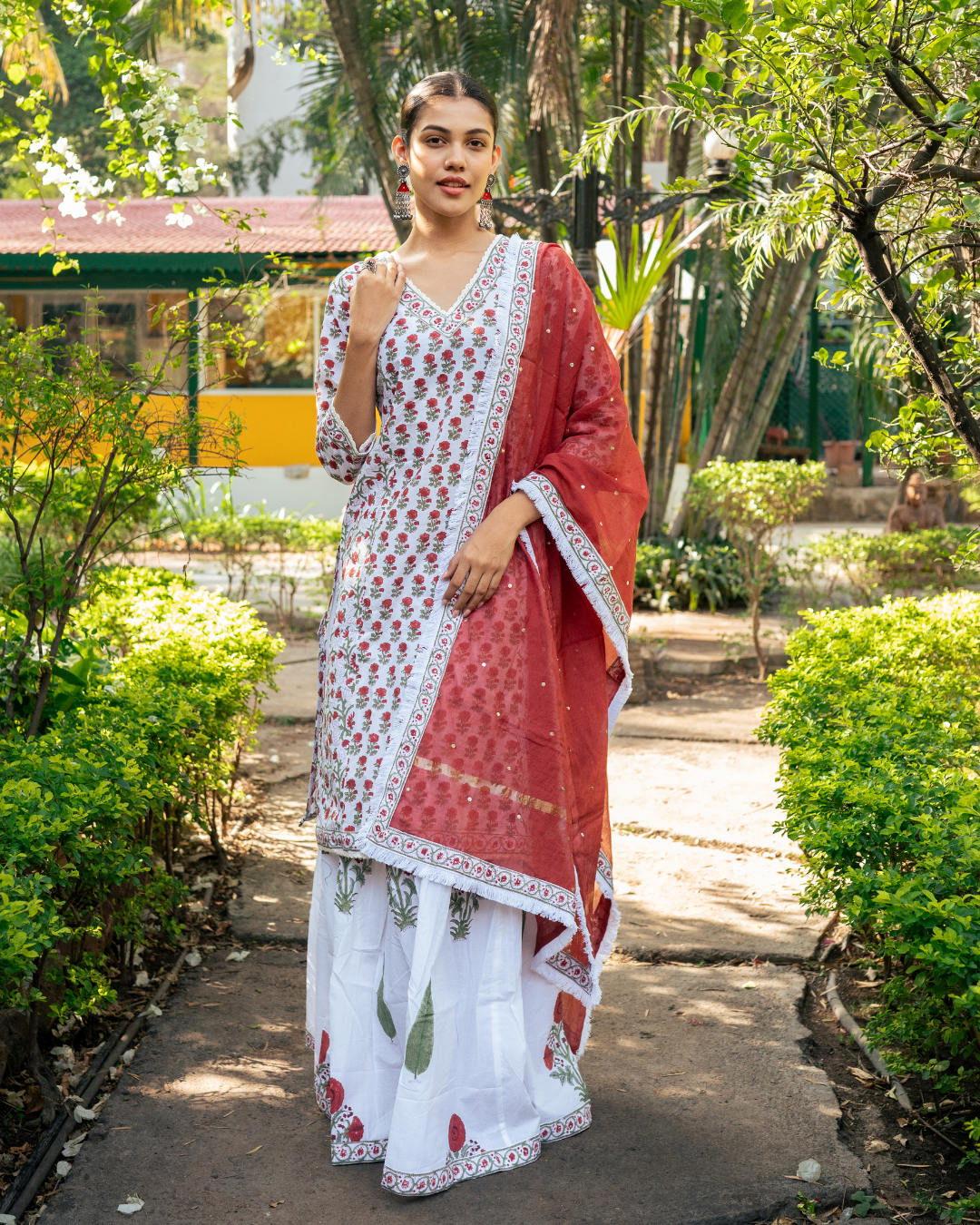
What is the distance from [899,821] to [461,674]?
3.00ft

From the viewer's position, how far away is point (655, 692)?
712 centimetres

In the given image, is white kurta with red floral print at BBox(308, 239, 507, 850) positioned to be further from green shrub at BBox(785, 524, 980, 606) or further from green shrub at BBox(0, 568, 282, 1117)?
green shrub at BBox(785, 524, 980, 606)

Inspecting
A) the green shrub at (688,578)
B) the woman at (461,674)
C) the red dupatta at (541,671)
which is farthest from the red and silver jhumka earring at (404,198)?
the green shrub at (688,578)

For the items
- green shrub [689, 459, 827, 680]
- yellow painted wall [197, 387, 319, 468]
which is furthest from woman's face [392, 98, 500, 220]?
yellow painted wall [197, 387, 319, 468]

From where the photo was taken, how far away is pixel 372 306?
2477mm

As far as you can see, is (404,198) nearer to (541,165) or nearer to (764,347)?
(541,165)

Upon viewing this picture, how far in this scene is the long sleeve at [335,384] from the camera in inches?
99.7

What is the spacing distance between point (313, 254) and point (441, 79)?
12249mm

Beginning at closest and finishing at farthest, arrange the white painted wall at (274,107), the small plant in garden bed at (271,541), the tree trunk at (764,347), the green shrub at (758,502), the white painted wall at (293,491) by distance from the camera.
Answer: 1. the green shrub at (758,502)
2. the tree trunk at (764,347)
3. the small plant in garden bed at (271,541)
4. the white painted wall at (293,491)
5. the white painted wall at (274,107)

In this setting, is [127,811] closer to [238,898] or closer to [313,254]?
[238,898]

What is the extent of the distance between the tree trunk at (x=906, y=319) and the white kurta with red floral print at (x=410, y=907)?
0.76 metres

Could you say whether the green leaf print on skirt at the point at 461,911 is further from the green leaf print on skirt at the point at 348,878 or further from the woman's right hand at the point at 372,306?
the woman's right hand at the point at 372,306

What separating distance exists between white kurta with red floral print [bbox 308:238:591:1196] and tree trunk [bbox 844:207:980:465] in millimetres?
758

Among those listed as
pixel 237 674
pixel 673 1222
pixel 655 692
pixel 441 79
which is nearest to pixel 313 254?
pixel 655 692
